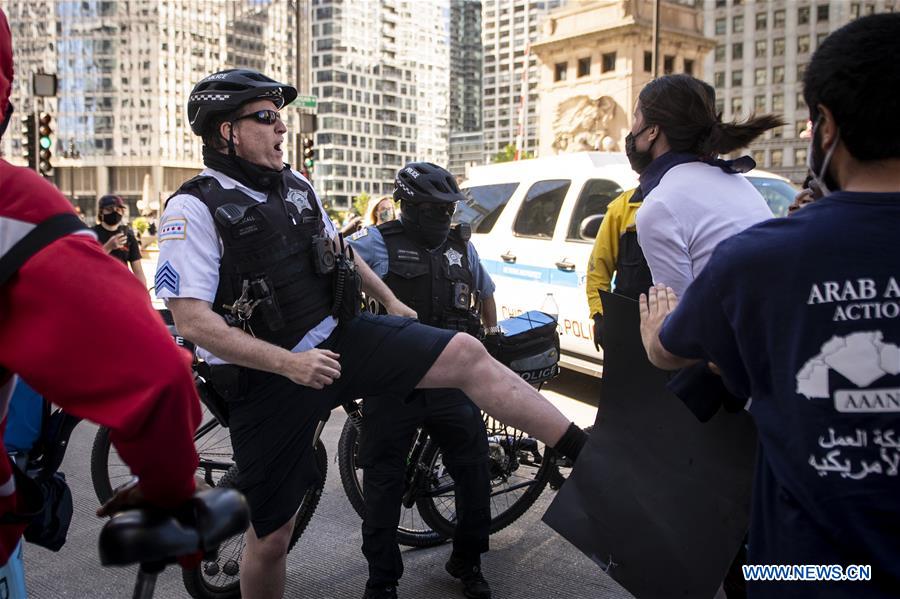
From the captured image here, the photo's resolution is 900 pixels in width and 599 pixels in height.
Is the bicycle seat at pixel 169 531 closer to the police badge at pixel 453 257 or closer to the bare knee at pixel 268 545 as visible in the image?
the bare knee at pixel 268 545

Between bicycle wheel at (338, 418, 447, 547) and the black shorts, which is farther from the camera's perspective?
bicycle wheel at (338, 418, 447, 547)

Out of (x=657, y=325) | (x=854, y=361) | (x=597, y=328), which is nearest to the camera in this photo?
(x=854, y=361)

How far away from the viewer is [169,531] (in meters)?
1.37

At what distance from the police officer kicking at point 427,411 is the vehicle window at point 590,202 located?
3.71 metres

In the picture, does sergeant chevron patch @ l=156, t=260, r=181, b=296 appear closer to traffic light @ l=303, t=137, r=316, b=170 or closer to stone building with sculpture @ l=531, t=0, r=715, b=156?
traffic light @ l=303, t=137, r=316, b=170

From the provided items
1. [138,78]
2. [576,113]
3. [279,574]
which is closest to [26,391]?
[279,574]

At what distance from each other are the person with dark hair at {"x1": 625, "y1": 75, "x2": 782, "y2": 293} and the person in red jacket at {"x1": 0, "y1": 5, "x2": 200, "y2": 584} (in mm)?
1812

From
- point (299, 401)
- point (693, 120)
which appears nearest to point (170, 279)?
point (299, 401)

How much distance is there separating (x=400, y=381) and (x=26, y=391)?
1.20 m

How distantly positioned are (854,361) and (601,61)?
61.8 m

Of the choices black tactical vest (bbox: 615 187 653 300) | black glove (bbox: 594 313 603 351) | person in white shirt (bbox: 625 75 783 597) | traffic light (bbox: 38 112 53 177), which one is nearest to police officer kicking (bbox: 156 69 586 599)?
person in white shirt (bbox: 625 75 783 597)

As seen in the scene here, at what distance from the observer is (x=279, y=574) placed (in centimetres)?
299

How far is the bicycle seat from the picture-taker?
1.35 m

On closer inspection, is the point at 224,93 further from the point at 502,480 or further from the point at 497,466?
the point at 502,480
